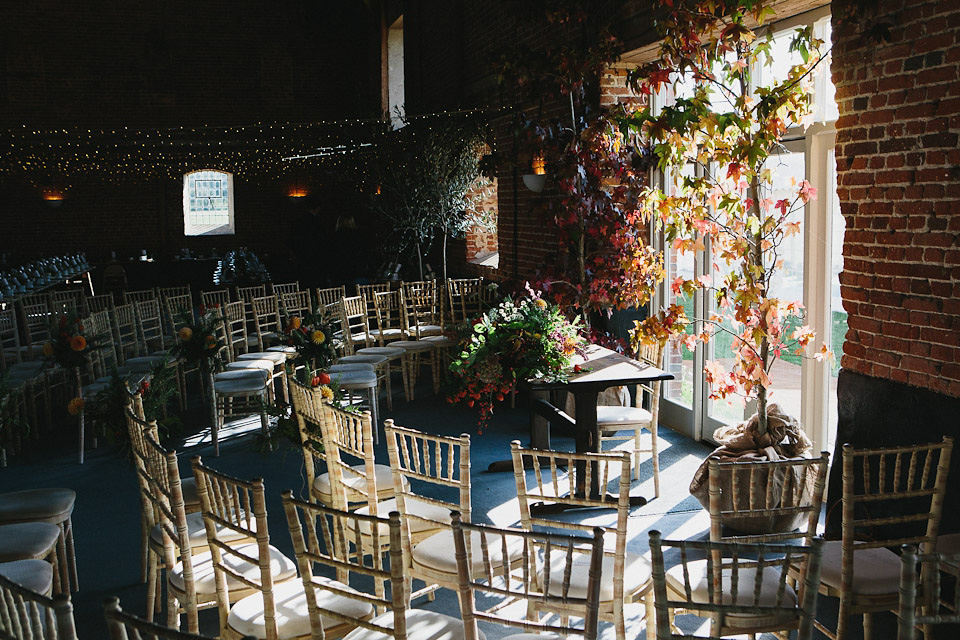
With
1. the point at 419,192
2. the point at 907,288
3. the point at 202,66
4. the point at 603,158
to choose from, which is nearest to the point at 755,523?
the point at 907,288

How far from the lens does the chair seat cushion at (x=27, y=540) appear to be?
328 cm

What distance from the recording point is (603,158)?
21.1 ft

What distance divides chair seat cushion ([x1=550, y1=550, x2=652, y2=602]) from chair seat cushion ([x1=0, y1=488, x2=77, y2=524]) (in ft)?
7.32

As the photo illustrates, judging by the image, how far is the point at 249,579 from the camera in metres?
2.71

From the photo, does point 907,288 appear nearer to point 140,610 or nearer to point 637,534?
point 637,534

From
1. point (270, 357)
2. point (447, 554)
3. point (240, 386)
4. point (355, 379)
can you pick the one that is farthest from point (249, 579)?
point (270, 357)

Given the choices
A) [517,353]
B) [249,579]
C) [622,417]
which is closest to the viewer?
[249,579]

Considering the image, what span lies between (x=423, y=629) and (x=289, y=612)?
47cm

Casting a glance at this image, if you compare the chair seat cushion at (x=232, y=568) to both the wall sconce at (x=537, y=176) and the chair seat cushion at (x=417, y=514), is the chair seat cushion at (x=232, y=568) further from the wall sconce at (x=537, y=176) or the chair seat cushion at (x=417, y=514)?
the wall sconce at (x=537, y=176)

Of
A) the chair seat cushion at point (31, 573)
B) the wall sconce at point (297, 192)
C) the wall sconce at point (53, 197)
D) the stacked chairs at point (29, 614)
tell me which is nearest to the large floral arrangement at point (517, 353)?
the chair seat cushion at point (31, 573)

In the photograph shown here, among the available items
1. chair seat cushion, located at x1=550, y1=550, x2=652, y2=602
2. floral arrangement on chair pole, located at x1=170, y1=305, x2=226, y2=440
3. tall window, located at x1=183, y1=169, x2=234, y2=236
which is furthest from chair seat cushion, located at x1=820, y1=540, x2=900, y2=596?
tall window, located at x1=183, y1=169, x2=234, y2=236

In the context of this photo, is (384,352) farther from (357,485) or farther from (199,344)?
(357,485)

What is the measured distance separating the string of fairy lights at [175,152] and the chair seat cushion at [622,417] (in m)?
9.03

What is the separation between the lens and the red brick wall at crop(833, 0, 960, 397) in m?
3.53
